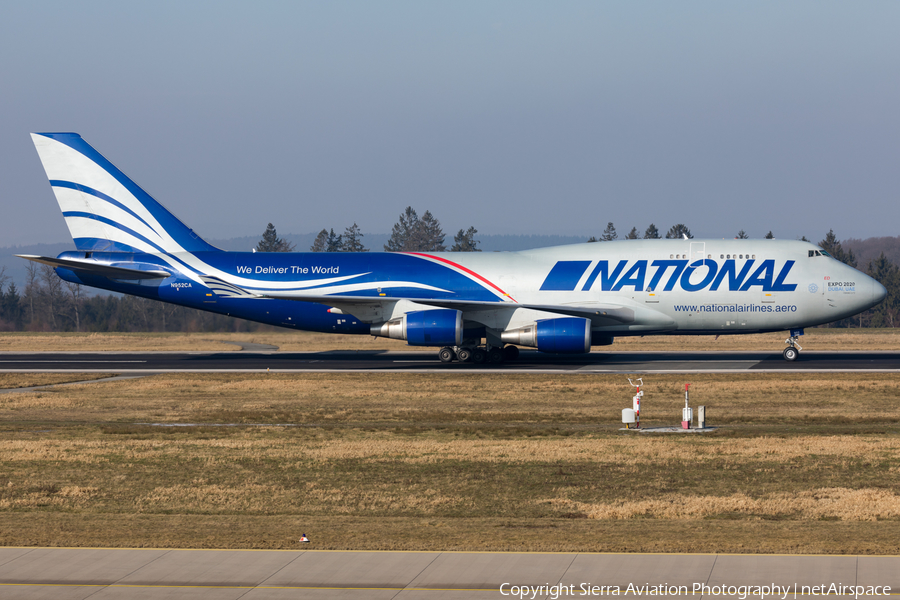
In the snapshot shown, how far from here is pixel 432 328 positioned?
37.1 meters

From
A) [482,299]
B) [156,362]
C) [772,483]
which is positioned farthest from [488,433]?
[156,362]

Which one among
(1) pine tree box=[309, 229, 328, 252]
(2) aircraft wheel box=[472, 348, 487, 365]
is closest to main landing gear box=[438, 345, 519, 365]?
(2) aircraft wheel box=[472, 348, 487, 365]

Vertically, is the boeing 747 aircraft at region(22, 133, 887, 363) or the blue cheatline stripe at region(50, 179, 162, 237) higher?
the blue cheatline stripe at region(50, 179, 162, 237)

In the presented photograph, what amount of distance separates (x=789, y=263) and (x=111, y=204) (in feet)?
103

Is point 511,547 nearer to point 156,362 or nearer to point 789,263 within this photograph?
point 789,263

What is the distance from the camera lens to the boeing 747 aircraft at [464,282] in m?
37.4

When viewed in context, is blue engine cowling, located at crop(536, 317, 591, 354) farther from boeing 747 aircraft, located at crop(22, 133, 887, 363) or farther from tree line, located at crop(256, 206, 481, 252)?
tree line, located at crop(256, 206, 481, 252)

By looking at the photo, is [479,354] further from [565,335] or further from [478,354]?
[565,335]

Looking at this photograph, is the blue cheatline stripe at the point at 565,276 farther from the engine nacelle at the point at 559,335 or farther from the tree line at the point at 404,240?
the tree line at the point at 404,240

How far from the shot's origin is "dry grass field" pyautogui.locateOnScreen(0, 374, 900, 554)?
38.9 feet

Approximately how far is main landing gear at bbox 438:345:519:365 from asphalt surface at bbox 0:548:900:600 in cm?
2899

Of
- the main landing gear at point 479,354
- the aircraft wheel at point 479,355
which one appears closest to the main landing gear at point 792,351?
the main landing gear at point 479,354

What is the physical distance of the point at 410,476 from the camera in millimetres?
16438

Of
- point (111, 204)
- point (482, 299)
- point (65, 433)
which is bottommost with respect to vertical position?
point (65, 433)
